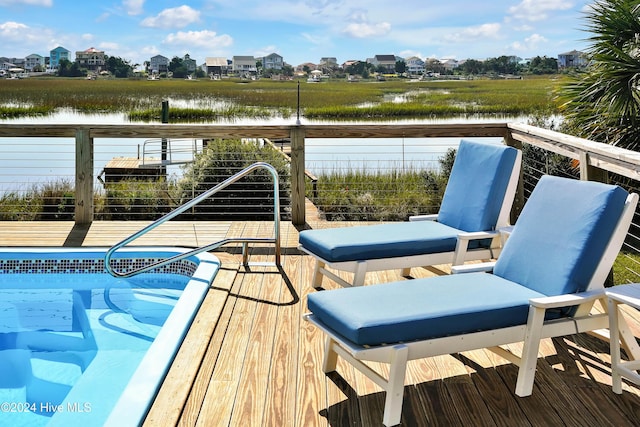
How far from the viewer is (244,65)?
124 feet

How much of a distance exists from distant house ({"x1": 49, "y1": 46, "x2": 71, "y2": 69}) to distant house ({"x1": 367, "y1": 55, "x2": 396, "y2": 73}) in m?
16.3

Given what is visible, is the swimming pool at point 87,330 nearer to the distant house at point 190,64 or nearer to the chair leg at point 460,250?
the chair leg at point 460,250

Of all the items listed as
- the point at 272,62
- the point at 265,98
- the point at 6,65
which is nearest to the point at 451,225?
the point at 265,98

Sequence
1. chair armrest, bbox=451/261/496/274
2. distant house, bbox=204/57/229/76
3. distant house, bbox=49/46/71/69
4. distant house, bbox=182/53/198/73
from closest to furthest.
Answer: chair armrest, bbox=451/261/496/274 → distant house, bbox=49/46/71/69 → distant house, bbox=182/53/198/73 → distant house, bbox=204/57/229/76

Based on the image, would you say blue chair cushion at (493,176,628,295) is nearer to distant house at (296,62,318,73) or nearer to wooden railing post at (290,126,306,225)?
wooden railing post at (290,126,306,225)

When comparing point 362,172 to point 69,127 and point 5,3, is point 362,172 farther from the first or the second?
point 5,3

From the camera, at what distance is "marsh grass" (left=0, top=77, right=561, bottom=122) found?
24.0 meters

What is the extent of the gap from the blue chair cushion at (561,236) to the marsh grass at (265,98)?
19.2 meters

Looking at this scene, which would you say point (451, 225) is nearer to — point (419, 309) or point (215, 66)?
point (419, 309)

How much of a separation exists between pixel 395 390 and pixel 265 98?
25.3 m

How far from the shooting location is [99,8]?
38250 millimetres

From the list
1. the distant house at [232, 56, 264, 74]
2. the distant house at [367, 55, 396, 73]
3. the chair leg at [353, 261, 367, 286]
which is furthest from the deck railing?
the distant house at [367, 55, 396, 73]

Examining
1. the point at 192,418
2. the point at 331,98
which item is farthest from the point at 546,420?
the point at 331,98

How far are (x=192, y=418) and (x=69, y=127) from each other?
142 inches
